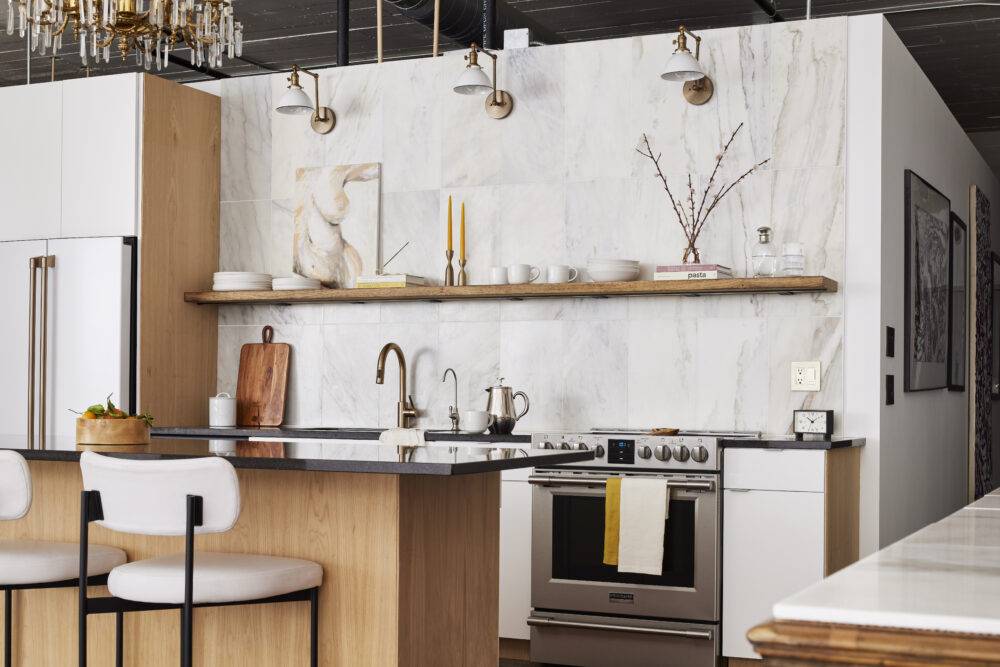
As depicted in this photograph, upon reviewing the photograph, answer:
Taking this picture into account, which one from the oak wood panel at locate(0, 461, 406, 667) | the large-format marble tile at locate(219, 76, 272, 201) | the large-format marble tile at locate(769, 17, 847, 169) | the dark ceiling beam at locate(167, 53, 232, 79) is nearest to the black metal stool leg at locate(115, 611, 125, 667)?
the oak wood panel at locate(0, 461, 406, 667)

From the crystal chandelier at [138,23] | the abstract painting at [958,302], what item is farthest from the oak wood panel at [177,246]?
the abstract painting at [958,302]

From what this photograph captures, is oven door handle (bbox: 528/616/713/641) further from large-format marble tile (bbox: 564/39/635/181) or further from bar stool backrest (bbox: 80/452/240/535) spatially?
bar stool backrest (bbox: 80/452/240/535)

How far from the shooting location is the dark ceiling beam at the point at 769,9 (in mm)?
6074

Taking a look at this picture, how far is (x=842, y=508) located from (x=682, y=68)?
180 cm

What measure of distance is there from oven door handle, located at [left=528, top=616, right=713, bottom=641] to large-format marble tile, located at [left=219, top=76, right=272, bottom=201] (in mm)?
2589

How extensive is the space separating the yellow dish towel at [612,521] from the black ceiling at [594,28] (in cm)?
289

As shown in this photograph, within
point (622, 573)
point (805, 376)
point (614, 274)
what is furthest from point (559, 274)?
point (622, 573)

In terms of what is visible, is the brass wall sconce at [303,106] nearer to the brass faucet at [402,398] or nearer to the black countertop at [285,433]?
the brass faucet at [402,398]

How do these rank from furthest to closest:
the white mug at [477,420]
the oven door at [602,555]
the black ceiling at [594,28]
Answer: the black ceiling at [594,28] < the white mug at [477,420] < the oven door at [602,555]

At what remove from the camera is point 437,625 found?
123 inches

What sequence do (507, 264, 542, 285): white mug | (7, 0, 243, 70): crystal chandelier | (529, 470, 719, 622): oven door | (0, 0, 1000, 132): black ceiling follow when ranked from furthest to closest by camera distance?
(0, 0, 1000, 132): black ceiling → (507, 264, 542, 285): white mug → (529, 470, 719, 622): oven door → (7, 0, 243, 70): crystal chandelier

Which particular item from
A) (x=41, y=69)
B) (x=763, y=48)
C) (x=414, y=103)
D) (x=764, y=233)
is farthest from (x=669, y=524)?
(x=41, y=69)

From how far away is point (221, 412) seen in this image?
5684mm

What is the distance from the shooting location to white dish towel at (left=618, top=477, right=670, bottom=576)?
14.4 feet
